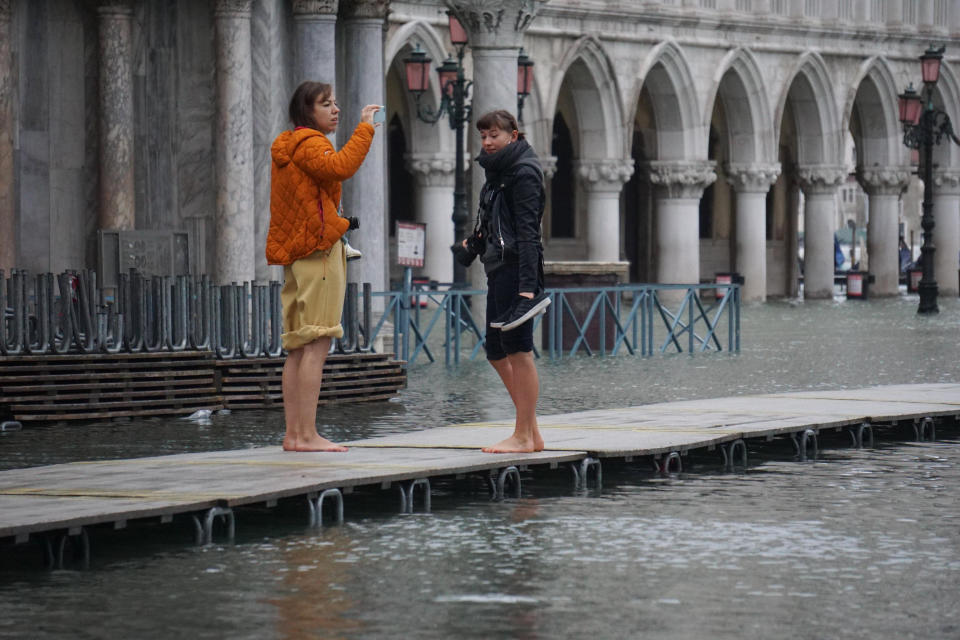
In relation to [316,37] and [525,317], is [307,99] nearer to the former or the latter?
[525,317]

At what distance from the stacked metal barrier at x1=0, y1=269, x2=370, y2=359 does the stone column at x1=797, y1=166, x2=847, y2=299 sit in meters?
32.4

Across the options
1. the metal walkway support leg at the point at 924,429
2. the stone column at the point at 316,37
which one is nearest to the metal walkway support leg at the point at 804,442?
the metal walkway support leg at the point at 924,429

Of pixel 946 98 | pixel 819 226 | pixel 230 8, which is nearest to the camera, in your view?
pixel 230 8

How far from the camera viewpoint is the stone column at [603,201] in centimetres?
4278

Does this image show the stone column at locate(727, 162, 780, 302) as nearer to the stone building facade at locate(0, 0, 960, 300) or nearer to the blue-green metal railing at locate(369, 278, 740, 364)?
the stone building facade at locate(0, 0, 960, 300)

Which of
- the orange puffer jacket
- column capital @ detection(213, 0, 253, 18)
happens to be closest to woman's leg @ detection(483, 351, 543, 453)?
the orange puffer jacket

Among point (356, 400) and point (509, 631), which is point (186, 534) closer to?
point (509, 631)

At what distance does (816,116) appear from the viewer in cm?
4750

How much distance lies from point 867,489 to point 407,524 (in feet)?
7.55

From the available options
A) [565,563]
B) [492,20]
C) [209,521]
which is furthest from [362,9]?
[565,563]

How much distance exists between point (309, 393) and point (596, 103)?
33.1 metres

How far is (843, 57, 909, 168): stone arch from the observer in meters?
48.8

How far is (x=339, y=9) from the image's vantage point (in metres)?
19.4

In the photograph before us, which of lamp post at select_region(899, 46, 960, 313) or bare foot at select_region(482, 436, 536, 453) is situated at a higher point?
lamp post at select_region(899, 46, 960, 313)
